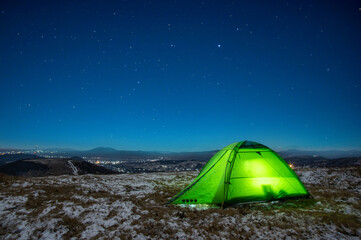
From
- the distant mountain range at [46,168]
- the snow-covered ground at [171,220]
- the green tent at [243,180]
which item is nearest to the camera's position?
the snow-covered ground at [171,220]

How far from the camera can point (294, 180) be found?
31.8 feet

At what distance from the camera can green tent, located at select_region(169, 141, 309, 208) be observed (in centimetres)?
870

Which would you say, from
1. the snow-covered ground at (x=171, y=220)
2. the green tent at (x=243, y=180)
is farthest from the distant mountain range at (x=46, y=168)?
the green tent at (x=243, y=180)

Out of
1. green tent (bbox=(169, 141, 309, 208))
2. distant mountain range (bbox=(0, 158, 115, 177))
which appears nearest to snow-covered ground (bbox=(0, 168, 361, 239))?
green tent (bbox=(169, 141, 309, 208))

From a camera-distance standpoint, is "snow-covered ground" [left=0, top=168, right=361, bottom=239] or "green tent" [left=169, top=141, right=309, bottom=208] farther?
"green tent" [left=169, top=141, right=309, bottom=208]

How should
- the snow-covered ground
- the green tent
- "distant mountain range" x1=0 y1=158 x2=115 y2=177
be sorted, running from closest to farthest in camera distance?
the snow-covered ground → the green tent → "distant mountain range" x1=0 y1=158 x2=115 y2=177

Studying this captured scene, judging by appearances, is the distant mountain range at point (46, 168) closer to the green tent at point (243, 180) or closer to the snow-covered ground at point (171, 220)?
the snow-covered ground at point (171, 220)

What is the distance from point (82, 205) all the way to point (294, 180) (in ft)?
36.4

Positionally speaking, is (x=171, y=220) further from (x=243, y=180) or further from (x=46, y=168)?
(x=46, y=168)

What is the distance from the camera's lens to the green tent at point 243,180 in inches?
342

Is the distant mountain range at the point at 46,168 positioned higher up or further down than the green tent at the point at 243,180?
further down

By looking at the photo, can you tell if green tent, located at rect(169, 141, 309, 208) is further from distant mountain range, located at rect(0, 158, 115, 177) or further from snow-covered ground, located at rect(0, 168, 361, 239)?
distant mountain range, located at rect(0, 158, 115, 177)

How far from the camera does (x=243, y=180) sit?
8.98 meters

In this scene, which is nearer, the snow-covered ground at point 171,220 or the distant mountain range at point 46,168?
the snow-covered ground at point 171,220
